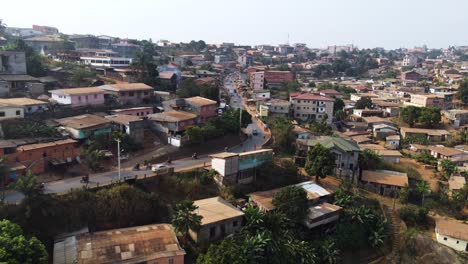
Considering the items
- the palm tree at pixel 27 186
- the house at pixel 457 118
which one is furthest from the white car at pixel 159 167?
the house at pixel 457 118

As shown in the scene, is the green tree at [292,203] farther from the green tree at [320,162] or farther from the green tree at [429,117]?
the green tree at [429,117]

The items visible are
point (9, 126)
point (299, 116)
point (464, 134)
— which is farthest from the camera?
point (299, 116)

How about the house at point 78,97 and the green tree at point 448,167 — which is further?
Result: the green tree at point 448,167

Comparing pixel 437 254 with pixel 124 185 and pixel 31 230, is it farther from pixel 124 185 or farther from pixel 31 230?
pixel 31 230

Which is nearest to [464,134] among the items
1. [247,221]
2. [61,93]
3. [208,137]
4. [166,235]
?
[208,137]

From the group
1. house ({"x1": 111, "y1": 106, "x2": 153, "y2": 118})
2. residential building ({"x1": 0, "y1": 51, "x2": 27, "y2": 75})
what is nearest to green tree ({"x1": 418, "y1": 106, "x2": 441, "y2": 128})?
house ({"x1": 111, "y1": 106, "x2": 153, "y2": 118})

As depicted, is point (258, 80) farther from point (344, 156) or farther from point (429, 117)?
point (344, 156)

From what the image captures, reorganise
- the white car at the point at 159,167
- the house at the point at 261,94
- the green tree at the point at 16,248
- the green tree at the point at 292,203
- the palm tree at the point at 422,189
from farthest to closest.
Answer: the house at the point at 261,94 < the palm tree at the point at 422,189 < the white car at the point at 159,167 < the green tree at the point at 292,203 < the green tree at the point at 16,248
